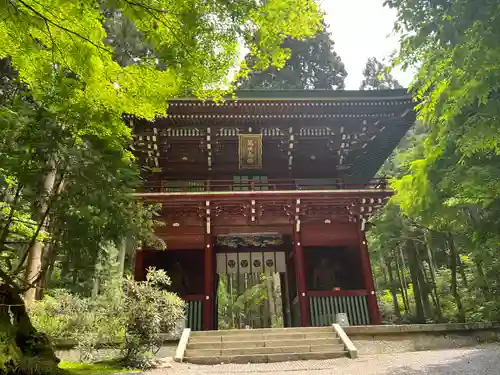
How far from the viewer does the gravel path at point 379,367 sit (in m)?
5.53

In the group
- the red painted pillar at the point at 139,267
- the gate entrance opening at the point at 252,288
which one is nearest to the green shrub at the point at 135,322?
the red painted pillar at the point at 139,267

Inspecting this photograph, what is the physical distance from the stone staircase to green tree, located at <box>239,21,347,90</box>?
20111 millimetres

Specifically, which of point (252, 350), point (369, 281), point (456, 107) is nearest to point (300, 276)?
point (369, 281)

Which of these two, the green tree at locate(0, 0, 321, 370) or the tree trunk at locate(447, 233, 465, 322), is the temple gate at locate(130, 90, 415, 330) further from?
the tree trunk at locate(447, 233, 465, 322)

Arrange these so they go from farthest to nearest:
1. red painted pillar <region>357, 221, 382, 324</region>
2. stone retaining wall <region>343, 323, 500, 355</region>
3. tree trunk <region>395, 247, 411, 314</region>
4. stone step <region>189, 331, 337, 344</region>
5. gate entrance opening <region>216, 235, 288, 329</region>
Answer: tree trunk <region>395, 247, 411, 314</region> < gate entrance opening <region>216, 235, 288, 329</region> < red painted pillar <region>357, 221, 382, 324</region> < stone retaining wall <region>343, 323, 500, 355</region> < stone step <region>189, 331, 337, 344</region>

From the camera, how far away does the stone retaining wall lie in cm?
880

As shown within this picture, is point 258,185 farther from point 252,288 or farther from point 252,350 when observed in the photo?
point 252,288

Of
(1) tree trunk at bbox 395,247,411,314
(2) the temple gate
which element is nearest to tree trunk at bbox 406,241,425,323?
(1) tree trunk at bbox 395,247,411,314

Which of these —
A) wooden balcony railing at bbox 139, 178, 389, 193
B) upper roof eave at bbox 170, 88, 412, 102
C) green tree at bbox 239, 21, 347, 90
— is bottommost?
wooden balcony railing at bbox 139, 178, 389, 193

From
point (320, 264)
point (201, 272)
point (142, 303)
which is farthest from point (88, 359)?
point (320, 264)

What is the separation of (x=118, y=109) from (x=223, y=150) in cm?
811

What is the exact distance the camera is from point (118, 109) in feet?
16.1

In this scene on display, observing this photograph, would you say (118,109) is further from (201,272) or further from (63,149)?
(201,272)

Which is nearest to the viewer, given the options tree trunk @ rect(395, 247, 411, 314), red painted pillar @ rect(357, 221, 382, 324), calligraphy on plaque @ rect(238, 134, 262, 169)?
red painted pillar @ rect(357, 221, 382, 324)
